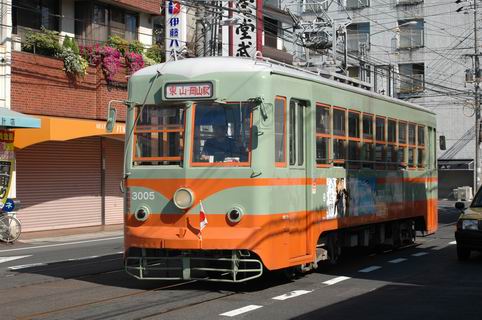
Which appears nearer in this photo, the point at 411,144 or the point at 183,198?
the point at 183,198

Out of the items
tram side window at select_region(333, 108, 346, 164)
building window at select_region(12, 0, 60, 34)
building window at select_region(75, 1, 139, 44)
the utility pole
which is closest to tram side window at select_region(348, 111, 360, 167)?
tram side window at select_region(333, 108, 346, 164)

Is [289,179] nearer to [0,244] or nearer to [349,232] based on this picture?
[349,232]

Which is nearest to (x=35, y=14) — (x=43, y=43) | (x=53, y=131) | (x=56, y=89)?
(x=43, y=43)

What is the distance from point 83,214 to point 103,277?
14.5 metres

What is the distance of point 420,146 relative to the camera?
1628 centimetres

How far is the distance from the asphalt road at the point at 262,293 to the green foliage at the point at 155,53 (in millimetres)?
14973

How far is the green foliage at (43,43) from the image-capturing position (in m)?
23.5

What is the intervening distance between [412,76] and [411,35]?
304cm

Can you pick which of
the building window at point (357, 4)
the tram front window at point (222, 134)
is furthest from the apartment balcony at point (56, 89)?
the building window at point (357, 4)

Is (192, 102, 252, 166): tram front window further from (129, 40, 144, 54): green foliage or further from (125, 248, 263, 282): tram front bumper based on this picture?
(129, 40, 144, 54): green foliage

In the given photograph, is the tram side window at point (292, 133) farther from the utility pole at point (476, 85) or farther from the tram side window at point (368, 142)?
the utility pole at point (476, 85)

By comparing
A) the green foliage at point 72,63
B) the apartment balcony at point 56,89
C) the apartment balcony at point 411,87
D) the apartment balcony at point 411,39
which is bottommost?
the apartment balcony at point 56,89

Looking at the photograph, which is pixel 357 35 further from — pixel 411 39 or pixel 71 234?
pixel 71 234

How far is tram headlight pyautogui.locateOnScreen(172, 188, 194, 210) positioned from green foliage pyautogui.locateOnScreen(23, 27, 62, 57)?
51.4 ft
